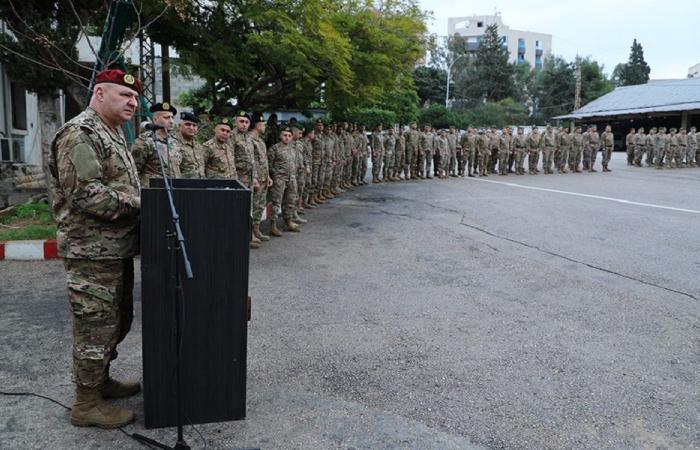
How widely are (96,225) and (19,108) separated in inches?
502

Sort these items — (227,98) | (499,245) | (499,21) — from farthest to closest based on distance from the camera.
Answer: (499,21) → (227,98) → (499,245)

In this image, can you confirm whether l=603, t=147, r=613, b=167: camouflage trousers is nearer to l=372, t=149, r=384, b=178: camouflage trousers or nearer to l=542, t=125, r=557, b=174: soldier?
l=542, t=125, r=557, b=174: soldier

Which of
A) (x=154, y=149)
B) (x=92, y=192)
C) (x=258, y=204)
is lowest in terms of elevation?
(x=258, y=204)

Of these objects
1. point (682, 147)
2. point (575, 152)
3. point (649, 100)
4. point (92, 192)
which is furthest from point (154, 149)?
point (649, 100)

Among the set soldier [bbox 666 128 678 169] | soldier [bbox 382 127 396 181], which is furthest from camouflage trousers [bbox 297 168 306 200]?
soldier [bbox 666 128 678 169]

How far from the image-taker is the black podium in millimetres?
2725

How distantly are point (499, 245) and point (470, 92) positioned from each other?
5664 cm

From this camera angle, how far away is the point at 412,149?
57.5 feet

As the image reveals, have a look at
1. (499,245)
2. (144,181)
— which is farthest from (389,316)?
(499,245)

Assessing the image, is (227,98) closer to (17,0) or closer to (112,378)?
(17,0)

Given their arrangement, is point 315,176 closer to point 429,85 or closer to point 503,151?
point 503,151

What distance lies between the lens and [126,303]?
10.3ft

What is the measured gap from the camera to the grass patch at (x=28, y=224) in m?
7.23

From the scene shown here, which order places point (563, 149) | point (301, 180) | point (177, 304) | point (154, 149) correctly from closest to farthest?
point (177, 304) < point (154, 149) < point (301, 180) < point (563, 149)
